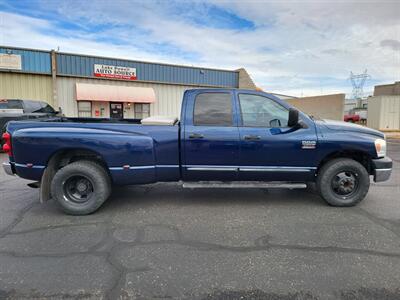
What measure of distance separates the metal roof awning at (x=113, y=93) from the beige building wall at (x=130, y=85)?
0.54 metres

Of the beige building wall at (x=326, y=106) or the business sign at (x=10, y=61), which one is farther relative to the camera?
the beige building wall at (x=326, y=106)

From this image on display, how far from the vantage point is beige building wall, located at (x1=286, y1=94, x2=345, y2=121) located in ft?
64.9

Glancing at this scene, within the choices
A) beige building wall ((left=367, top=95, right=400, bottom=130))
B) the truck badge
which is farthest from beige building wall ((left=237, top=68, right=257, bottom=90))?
the truck badge

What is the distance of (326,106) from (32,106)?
18373mm

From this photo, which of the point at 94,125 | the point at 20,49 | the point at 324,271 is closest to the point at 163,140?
the point at 94,125

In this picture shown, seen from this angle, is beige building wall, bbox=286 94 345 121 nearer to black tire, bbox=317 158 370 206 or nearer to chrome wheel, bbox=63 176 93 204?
black tire, bbox=317 158 370 206

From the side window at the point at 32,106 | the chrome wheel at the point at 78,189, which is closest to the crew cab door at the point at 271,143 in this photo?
the chrome wheel at the point at 78,189

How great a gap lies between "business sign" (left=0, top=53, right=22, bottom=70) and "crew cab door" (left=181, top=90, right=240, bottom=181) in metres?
16.9

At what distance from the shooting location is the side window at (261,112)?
461 centimetres

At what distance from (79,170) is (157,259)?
80.0 inches

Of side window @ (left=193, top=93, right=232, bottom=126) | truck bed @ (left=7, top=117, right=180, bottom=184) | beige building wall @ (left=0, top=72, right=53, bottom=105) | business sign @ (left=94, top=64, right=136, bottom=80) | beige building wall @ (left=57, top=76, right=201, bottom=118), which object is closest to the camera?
truck bed @ (left=7, top=117, right=180, bottom=184)

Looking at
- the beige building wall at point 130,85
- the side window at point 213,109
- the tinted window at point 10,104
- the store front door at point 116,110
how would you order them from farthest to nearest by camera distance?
the store front door at point 116,110, the beige building wall at point 130,85, the tinted window at point 10,104, the side window at point 213,109

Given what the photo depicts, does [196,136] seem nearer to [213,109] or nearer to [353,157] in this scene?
[213,109]

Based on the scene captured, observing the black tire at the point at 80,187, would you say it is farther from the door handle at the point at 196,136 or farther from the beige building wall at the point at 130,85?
the beige building wall at the point at 130,85
